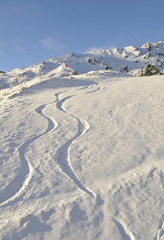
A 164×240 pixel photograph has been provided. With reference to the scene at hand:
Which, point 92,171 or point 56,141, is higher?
point 56,141

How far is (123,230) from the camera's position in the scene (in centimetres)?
203

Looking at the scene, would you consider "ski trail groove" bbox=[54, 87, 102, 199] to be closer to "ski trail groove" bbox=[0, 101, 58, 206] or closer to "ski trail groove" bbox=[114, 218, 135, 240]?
"ski trail groove" bbox=[114, 218, 135, 240]

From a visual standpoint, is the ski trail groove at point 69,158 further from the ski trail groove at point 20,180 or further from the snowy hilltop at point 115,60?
the snowy hilltop at point 115,60

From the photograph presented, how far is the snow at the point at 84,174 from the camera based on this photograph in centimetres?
208

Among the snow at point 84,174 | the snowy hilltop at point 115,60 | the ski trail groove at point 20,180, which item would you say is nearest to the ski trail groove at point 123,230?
the snow at point 84,174

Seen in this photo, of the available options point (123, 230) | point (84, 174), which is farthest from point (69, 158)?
point (123, 230)

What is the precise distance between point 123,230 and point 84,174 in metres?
1.06

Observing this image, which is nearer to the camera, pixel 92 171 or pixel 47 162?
pixel 92 171

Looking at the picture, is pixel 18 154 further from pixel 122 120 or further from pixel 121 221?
pixel 122 120

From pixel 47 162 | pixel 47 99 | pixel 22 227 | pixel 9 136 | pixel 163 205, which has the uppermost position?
pixel 47 99

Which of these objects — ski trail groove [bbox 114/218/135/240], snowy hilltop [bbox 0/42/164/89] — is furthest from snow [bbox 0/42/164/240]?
snowy hilltop [bbox 0/42/164/89]

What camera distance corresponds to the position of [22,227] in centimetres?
208

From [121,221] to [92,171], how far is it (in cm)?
98

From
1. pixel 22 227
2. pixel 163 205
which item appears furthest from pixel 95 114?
pixel 22 227
